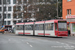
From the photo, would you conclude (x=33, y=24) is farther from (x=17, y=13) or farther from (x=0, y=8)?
(x=0, y=8)

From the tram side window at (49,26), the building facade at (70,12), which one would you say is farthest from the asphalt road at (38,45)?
the building facade at (70,12)

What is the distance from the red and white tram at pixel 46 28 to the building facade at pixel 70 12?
24.5 ft

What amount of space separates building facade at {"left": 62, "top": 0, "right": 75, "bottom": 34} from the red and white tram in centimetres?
747

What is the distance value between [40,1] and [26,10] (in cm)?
467

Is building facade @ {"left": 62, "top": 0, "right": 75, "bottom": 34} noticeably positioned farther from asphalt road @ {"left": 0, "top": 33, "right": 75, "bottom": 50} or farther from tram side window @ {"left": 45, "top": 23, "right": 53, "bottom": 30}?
asphalt road @ {"left": 0, "top": 33, "right": 75, "bottom": 50}

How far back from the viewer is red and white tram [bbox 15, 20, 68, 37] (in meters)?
31.0

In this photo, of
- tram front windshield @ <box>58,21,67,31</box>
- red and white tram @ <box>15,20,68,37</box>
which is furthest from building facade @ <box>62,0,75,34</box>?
tram front windshield @ <box>58,21,67,31</box>

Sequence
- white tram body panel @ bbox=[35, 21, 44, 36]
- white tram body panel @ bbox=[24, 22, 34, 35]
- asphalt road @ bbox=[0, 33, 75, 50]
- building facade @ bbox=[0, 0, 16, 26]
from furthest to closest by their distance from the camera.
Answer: building facade @ bbox=[0, 0, 16, 26], white tram body panel @ bbox=[24, 22, 34, 35], white tram body panel @ bbox=[35, 21, 44, 36], asphalt road @ bbox=[0, 33, 75, 50]

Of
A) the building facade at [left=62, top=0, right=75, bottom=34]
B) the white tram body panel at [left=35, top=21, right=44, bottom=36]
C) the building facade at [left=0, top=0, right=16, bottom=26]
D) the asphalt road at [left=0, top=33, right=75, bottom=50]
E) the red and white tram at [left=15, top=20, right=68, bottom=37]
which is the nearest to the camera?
the asphalt road at [left=0, top=33, right=75, bottom=50]

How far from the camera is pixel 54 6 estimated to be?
55.0 m

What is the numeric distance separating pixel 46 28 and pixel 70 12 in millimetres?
12230

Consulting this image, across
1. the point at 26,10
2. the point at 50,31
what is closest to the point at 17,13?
the point at 26,10

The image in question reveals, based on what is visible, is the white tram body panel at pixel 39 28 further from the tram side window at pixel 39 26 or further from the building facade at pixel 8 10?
the building facade at pixel 8 10

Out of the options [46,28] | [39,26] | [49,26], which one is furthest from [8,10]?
[49,26]
